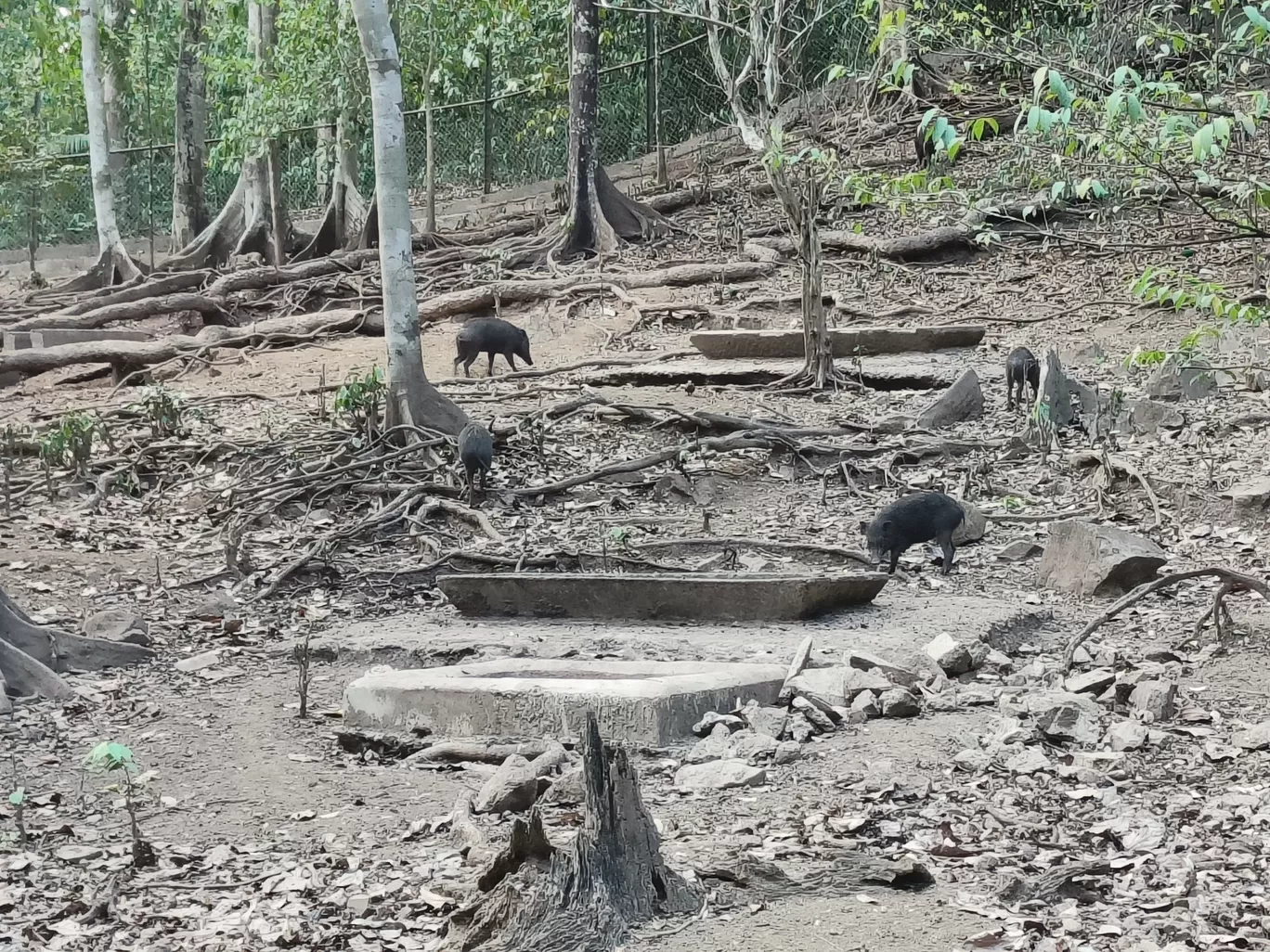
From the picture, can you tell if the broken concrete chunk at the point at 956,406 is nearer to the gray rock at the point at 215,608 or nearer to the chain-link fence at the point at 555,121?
the gray rock at the point at 215,608

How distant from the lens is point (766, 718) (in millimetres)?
5258

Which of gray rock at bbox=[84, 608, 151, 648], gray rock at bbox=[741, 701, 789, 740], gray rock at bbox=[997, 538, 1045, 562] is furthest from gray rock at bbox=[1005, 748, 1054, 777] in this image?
gray rock at bbox=[84, 608, 151, 648]

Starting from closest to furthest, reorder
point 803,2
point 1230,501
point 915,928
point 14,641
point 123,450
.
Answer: point 915,928
point 14,641
point 1230,501
point 123,450
point 803,2

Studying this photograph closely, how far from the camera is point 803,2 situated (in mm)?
20906

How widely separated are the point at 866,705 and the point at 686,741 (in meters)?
0.71

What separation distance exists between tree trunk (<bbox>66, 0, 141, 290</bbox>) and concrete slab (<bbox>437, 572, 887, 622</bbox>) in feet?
41.1

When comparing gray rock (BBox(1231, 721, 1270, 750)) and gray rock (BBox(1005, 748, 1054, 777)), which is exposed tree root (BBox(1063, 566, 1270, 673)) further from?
gray rock (BBox(1005, 748, 1054, 777))

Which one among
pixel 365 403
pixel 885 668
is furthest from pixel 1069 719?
pixel 365 403

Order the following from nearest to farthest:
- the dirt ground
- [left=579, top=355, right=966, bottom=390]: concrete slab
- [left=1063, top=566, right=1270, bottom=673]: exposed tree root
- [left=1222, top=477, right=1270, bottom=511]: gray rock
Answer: the dirt ground, [left=1063, top=566, right=1270, bottom=673]: exposed tree root, [left=1222, top=477, right=1270, bottom=511]: gray rock, [left=579, top=355, right=966, bottom=390]: concrete slab

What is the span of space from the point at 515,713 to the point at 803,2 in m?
17.7

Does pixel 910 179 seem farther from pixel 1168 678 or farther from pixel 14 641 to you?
pixel 14 641

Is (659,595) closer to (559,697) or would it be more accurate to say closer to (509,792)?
(559,697)

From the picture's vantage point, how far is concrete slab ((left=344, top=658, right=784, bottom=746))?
17.2 feet

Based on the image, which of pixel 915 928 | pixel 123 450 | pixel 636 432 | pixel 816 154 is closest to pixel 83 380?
pixel 123 450
